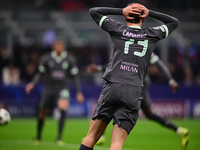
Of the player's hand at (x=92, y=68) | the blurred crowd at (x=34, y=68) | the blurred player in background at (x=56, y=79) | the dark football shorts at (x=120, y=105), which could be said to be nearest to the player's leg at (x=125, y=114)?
the dark football shorts at (x=120, y=105)

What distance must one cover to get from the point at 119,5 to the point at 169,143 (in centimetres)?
1396

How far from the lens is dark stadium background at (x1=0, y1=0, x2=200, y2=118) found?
16.3 m

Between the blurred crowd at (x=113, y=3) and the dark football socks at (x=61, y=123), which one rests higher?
the blurred crowd at (x=113, y=3)

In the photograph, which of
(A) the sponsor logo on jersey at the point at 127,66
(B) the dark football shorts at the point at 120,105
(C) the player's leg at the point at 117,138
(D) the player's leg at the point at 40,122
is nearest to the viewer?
(C) the player's leg at the point at 117,138

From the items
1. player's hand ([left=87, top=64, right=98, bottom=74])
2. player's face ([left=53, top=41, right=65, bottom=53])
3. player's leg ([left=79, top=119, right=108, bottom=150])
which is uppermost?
player's leg ([left=79, top=119, right=108, bottom=150])

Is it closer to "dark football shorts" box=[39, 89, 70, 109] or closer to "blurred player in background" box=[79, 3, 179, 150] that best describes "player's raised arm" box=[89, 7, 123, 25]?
"blurred player in background" box=[79, 3, 179, 150]

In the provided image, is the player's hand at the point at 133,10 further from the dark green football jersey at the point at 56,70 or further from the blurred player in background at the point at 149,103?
the dark green football jersey at the point at 56,70

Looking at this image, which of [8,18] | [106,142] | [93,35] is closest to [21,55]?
[8,18]

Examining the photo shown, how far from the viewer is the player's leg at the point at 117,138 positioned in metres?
4.06

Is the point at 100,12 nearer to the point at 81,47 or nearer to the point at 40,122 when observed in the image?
the point at 40,122

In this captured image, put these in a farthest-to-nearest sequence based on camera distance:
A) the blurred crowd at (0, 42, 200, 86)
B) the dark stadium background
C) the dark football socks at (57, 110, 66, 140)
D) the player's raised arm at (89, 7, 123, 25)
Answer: the blurred crowd at (0, 42, 200, 86)
the dark stadium background
the dark football socks at (57, 110, 66, 140)
the player's raised arm at (89, 7, 123, 25)

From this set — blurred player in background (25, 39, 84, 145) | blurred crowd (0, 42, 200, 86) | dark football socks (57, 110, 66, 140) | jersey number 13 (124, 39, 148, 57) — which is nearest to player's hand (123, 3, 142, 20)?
jersey number 13 (124, 39, 148, 57)

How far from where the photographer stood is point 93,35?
74.1ft

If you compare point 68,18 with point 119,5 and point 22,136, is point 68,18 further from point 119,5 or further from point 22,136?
point 22,136
